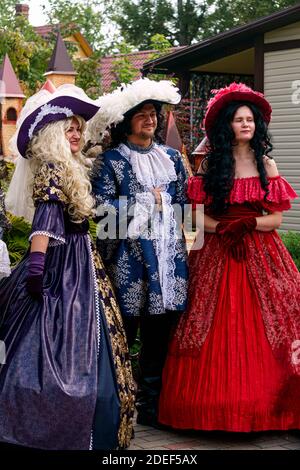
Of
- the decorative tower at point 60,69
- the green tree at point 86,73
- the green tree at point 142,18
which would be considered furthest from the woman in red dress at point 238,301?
the green tree at point 142,18

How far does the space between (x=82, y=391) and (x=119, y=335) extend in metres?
0.48

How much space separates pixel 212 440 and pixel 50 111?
1937mm

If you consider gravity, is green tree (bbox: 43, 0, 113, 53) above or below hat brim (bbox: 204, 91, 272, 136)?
above

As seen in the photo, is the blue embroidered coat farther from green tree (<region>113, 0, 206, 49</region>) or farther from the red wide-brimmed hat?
green tree (<region>113, 0, 206, 49</region>)

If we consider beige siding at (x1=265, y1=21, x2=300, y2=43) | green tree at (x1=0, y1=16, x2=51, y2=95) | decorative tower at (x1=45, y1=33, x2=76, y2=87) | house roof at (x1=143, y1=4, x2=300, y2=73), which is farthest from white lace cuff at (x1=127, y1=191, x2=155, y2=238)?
green tree at (x1=0, y1=16, x2=51, y2=95)

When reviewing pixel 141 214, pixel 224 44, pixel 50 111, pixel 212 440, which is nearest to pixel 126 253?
pixel 141 214

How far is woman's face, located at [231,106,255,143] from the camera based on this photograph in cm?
479

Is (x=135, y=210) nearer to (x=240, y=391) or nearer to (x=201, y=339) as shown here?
(x=201, y=339)

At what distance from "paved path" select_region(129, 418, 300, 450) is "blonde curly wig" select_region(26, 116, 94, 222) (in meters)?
1.25

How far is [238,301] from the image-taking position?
4.75 metres
